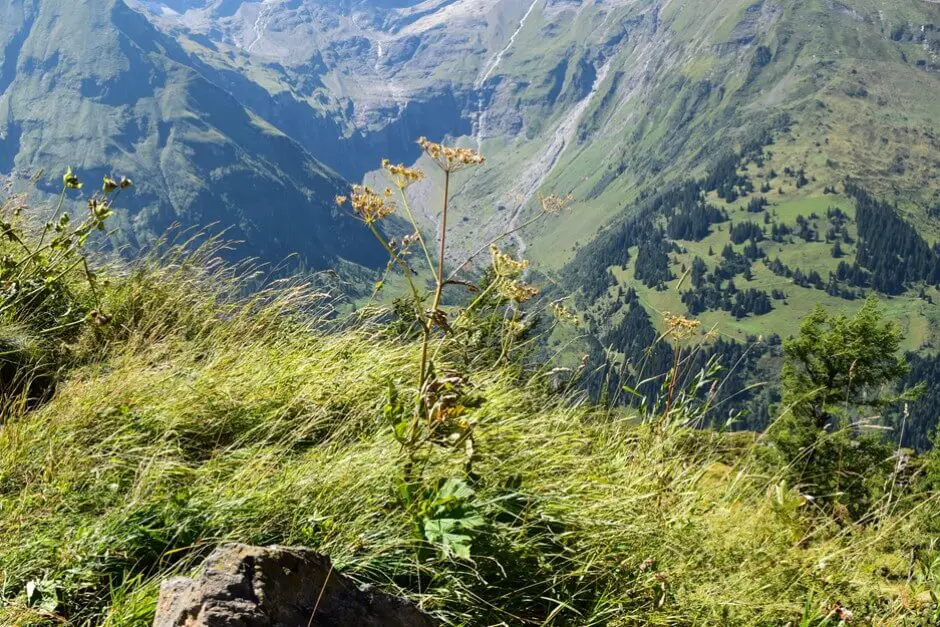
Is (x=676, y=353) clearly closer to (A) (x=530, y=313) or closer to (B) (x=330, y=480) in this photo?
(A) (x=530, y=313)

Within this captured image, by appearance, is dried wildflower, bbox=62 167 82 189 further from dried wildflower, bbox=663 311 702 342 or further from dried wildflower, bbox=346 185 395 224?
dried wildflower, bbox=663 311 702 342

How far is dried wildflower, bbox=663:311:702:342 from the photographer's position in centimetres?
526

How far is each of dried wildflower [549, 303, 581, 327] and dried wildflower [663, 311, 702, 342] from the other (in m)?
0.76

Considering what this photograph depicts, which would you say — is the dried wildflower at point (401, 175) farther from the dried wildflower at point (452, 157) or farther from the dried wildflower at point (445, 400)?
the dried wildflower at point (445, 400)

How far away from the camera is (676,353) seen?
5.34 metres

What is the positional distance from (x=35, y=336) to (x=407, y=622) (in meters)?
3.95

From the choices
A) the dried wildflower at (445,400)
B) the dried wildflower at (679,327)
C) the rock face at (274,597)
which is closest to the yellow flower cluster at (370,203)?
the dried wildflower at (445,400)

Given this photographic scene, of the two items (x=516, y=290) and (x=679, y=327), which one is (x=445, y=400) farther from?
(x=679, y=327)

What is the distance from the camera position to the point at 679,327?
5.39m

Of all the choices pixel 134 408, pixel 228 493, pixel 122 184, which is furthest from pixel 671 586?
pixel 122 184

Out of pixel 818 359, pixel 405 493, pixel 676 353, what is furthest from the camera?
pixel 818 359

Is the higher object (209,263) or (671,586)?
(209,263)

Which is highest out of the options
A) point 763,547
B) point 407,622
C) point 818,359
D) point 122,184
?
point 122,184

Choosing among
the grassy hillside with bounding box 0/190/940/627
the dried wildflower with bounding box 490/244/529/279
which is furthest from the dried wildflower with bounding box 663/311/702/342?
the dried wildflower with bounding box 490/244/529/279
